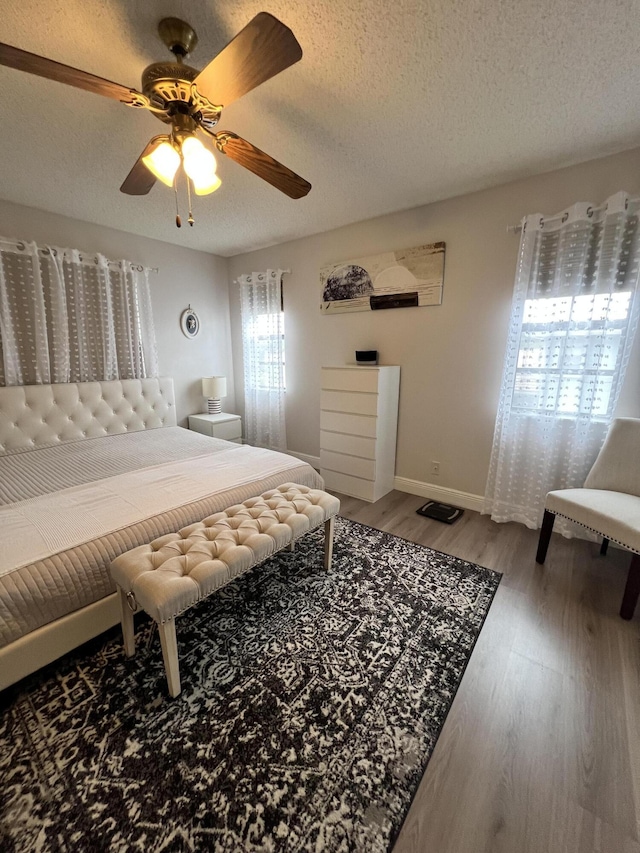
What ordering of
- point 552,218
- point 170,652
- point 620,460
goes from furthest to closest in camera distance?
point 552,218
point 620,460
point 170,652

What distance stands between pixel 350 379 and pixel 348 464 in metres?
0.79

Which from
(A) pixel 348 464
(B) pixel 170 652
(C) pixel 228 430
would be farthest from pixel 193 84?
(C) pixel 228 430

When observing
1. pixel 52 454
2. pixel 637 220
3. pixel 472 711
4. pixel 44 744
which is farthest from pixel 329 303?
pixel 44 744

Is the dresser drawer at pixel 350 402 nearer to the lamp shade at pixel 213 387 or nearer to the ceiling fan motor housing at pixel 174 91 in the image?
the lamp shade at pixel 213 387

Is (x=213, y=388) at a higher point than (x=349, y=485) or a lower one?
higher

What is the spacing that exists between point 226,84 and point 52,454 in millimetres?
2617

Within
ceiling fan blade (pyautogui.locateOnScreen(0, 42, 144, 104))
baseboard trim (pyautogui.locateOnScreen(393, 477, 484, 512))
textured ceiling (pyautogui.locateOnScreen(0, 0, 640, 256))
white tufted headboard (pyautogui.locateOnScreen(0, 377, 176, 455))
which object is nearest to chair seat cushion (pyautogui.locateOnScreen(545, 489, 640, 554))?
baseboard trim (pyautogui.locateOnScreen(393, 477, 484, 512))

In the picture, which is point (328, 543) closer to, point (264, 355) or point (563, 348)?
point (563, 348)

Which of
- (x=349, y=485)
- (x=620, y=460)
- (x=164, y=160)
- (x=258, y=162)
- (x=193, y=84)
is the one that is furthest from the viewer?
(x=349, y=485)

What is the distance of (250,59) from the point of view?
1.04 metres

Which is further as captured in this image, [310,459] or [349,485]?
[310,459]

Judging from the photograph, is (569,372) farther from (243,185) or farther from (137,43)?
(137,43)

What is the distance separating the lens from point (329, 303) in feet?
11.2

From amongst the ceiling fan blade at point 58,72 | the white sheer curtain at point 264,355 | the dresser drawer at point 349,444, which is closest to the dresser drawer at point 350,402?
the dresser drawer at point 349,444
